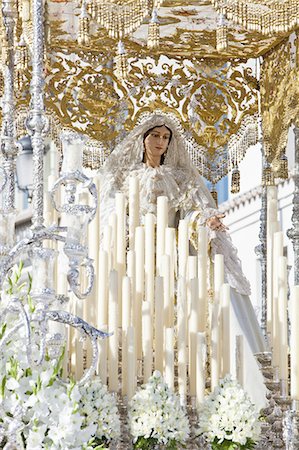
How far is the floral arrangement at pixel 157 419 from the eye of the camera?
16.1ft

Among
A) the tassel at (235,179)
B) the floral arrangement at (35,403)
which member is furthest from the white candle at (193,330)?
the tassel at (235,179)

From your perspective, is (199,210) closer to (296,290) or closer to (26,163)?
(296,290)

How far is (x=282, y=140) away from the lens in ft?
22.9

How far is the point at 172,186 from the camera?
6.71m

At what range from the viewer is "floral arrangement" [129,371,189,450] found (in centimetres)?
491

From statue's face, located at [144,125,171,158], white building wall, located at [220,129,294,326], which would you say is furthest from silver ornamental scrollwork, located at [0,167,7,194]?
white building wall, located at [220,129,294,326]

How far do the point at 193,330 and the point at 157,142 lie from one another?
1.84m

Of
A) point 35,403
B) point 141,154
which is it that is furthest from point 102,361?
point 141,154

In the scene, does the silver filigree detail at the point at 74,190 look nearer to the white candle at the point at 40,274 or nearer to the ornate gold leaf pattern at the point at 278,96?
the white candle at the point at 40,274

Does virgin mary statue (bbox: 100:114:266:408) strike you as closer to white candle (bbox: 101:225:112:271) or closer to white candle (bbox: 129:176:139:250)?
white candle (bbox: 129:176:139:250)

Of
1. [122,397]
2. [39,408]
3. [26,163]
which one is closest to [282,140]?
[122,397]

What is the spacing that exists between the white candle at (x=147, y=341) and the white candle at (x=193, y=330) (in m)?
0.18

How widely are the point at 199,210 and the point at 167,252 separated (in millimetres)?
1183

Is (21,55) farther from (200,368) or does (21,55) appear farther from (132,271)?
(200,368)
